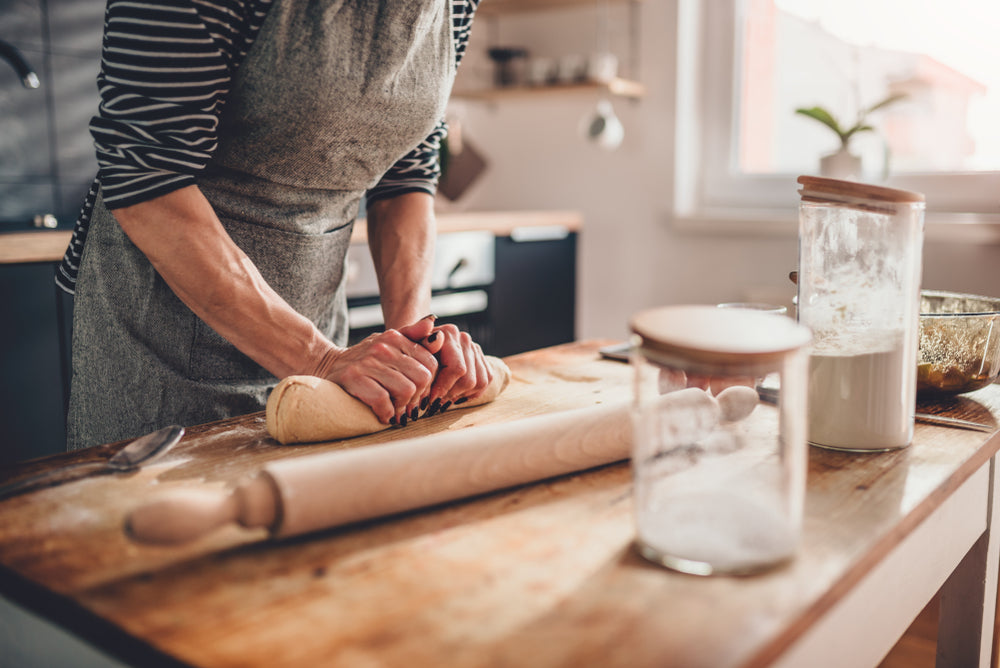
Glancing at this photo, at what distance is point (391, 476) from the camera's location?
1.76 ft

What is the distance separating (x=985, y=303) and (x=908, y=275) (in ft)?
1.31

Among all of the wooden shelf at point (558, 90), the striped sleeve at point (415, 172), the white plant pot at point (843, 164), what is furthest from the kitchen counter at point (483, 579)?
the wooden shelf at point (558, 90)

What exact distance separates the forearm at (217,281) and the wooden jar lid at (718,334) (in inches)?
17.6

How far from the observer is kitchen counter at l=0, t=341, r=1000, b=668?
1.31 ft

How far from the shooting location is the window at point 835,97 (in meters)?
2.06

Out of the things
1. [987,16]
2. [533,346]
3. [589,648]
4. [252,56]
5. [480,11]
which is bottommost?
[533,346]

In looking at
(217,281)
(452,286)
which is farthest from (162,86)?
(452,286)

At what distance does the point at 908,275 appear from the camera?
65 cm

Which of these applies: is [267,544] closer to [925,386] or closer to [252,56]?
[252,56]

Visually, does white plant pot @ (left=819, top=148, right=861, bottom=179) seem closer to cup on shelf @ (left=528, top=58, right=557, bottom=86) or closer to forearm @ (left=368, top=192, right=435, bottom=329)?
cup on shelf @ (left=528, top=58, right=557, bottom=86)

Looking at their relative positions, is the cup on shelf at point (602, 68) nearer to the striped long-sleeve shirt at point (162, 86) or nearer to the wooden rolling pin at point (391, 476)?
the striped long-sleeve shirt at point (162, 86)

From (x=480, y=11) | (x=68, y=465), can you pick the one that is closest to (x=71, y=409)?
(x=68, y=465)

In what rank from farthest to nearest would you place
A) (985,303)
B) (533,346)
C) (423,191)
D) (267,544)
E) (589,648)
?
(533,346) → (423,191) → (985,303) → (267,544) → (589,648)

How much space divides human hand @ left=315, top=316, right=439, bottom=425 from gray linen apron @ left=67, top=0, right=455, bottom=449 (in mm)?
286
